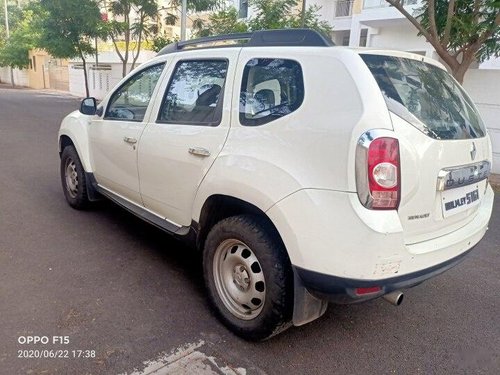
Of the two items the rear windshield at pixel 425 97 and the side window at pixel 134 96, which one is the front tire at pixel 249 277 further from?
the side window at pixel 134 96

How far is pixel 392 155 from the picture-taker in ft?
6.40

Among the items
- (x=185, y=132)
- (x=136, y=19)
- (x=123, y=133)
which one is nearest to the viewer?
(x=185, y=132)

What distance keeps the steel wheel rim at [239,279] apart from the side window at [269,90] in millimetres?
820

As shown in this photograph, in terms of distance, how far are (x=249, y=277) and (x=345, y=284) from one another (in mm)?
719

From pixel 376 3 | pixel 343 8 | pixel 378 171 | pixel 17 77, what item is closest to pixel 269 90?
pixel 378 171

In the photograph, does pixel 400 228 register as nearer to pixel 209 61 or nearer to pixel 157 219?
pixel 209 61

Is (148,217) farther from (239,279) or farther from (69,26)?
(69,26)

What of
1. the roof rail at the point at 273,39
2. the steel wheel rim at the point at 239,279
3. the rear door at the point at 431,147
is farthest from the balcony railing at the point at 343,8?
the steel wheel rim at the point at 239,279

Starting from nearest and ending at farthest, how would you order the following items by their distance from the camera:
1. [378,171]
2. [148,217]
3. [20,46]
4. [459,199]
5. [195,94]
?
[378,171] → [459,199] → [195,94] → [148,217] → [20,46]

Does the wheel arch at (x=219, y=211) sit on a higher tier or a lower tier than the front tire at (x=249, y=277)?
higher

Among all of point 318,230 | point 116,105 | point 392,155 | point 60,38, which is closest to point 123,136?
point 116,105

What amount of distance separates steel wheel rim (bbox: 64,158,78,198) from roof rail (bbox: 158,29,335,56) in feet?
7.86

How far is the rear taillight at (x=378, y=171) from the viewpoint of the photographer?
192cm

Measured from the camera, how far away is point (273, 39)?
250cm
